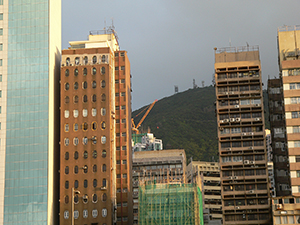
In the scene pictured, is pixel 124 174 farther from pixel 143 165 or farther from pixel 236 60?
pixel 143 165

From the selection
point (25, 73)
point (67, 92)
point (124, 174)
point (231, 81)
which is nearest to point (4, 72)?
point (25, 73)

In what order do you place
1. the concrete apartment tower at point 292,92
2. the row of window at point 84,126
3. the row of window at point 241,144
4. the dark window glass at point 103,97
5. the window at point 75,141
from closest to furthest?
the concrete apartment tower at point 292,92 < the window at point 75,141 < the row of window at point 84,126 < the dark window glass at point 103,97 < the row of window at point 241,144

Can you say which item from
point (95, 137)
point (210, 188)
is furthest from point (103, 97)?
point (210, 188)

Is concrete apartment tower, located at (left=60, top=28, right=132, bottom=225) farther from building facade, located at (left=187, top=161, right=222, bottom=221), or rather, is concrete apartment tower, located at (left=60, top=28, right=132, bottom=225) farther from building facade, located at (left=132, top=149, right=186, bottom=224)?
building facade, located at (left=187, top=161, right=222, bottom=221)

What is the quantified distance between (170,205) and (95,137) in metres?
22.0

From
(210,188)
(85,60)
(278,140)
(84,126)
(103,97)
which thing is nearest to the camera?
(84,126)

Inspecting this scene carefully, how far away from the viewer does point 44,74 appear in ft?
376

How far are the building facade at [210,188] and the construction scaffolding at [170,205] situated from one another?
57891 millimetres

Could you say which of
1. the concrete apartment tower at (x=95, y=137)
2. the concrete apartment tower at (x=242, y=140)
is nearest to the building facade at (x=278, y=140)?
the concrete apartment tower at (x=242, y=140)

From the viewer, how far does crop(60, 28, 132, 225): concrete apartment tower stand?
110312mm

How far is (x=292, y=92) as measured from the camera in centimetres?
10388

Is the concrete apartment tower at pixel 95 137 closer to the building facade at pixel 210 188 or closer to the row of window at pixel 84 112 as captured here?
the row of window at pixel 84 112

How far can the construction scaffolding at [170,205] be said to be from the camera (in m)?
107

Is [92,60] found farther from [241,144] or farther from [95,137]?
[241,144]
